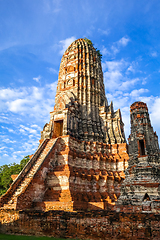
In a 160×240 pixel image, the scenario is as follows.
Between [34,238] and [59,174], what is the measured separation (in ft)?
17.6

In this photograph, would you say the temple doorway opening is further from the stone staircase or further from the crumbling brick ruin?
the stone staircase

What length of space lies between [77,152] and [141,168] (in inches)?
298

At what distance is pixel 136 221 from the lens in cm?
778

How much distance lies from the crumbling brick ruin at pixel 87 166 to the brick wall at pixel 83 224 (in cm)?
4

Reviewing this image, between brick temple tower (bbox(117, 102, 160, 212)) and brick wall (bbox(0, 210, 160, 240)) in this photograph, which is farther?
brick temple tower (bbox(117, 102, 160, 212))

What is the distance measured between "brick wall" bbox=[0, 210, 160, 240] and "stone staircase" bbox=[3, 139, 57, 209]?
0.77 m

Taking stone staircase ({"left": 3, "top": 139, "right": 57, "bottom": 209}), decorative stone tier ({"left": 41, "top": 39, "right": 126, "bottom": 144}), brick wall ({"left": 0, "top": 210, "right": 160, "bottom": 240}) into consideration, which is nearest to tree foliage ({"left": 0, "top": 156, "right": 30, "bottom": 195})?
decorative stone tier ({"left": 41, "top": 39, "right": 126, "bottom": 144})

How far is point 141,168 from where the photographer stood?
10492 mm

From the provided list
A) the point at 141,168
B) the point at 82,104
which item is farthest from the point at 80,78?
the point at 141,168

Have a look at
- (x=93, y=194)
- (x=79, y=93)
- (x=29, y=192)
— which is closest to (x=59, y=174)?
(x=29, y=192)

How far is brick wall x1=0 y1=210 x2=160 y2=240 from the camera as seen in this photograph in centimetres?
761

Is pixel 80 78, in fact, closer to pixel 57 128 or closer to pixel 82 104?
pixel 82 104

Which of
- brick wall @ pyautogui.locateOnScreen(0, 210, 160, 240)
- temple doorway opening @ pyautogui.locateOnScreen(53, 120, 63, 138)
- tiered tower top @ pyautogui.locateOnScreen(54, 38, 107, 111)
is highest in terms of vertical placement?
tiered tower top @ pyautogui.locateOnScreen(54, 38, 107, 111)

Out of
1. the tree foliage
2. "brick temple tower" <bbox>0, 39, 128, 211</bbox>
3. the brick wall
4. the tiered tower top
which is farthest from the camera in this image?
the tree foliage
